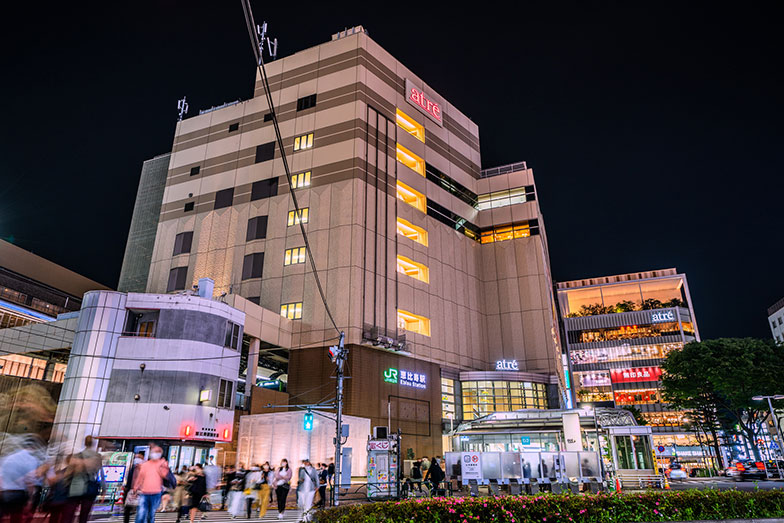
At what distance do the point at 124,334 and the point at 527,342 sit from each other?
41328 mm

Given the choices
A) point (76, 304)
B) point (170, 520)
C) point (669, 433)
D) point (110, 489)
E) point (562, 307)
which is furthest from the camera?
point (562, 307)

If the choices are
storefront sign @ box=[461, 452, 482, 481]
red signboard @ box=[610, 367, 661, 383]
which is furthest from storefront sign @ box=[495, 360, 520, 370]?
red signboard @ box=[610, 367, 661, 383]

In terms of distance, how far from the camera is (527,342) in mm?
58406

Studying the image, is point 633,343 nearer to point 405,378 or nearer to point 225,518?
point 405,378

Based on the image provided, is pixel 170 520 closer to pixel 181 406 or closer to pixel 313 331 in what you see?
pixel 181 406

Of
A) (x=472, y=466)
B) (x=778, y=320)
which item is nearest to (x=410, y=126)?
(x=472, y=466)

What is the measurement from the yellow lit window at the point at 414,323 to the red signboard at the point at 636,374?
55.8 m

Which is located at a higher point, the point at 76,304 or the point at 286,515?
the point at 76,304

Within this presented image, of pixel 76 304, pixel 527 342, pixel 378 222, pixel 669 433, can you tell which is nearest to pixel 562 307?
Answer: pixel 669 433

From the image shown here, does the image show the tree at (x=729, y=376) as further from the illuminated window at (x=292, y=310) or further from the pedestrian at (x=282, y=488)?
the pedestrian at (x=282, y=488)

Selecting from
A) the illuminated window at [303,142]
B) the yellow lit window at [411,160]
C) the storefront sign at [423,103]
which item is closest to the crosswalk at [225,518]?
the illuminated window at [303,142]

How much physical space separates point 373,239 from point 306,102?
60.5 feet

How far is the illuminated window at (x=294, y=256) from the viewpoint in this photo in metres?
48.9

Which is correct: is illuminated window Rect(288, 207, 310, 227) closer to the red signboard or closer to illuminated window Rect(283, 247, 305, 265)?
illuminated window Rect(283, 247, 305, 265)
